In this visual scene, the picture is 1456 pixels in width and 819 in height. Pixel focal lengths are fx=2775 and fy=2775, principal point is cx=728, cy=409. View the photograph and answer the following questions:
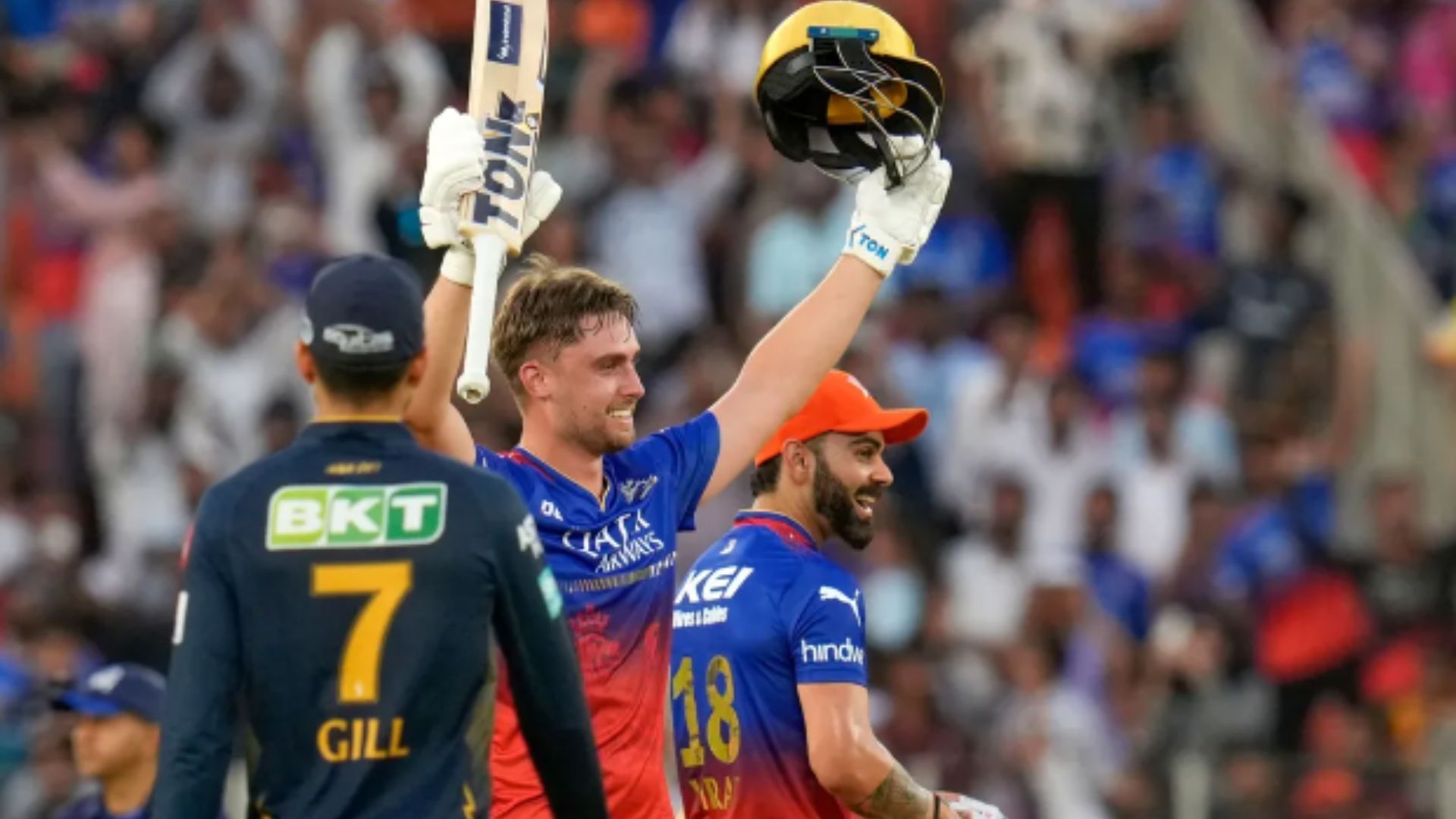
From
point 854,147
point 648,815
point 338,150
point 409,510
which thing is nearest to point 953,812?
point 648,815

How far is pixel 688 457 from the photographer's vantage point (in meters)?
7.00

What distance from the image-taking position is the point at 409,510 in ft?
17.5

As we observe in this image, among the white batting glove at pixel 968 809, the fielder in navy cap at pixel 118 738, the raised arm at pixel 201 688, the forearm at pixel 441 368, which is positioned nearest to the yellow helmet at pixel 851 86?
the forearm at pixel 441 368

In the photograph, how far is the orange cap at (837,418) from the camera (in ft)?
25.4

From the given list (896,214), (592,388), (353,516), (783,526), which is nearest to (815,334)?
(896,214)

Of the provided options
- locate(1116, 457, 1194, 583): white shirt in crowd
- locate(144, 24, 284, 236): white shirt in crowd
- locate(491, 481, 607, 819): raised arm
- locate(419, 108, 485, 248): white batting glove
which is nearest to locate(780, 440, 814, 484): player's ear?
locate(419, 108, 485, 248): white batting glove

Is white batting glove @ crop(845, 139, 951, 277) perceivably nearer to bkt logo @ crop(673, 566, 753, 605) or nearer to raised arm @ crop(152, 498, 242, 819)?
bkt logo @ crop(673, 566, 753, 605)

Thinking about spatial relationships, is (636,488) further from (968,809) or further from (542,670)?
(542,670)

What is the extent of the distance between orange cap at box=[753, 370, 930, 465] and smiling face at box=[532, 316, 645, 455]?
2.94ft

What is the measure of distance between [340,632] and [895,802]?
2319 mm

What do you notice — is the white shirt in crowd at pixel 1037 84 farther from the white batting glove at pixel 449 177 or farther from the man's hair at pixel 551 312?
the white batting glove at pixel 449 177

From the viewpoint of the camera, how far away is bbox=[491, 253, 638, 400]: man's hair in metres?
6.91

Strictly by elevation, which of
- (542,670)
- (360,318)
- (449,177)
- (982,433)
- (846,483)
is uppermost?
(449,177)

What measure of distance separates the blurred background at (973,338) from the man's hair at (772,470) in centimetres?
514
